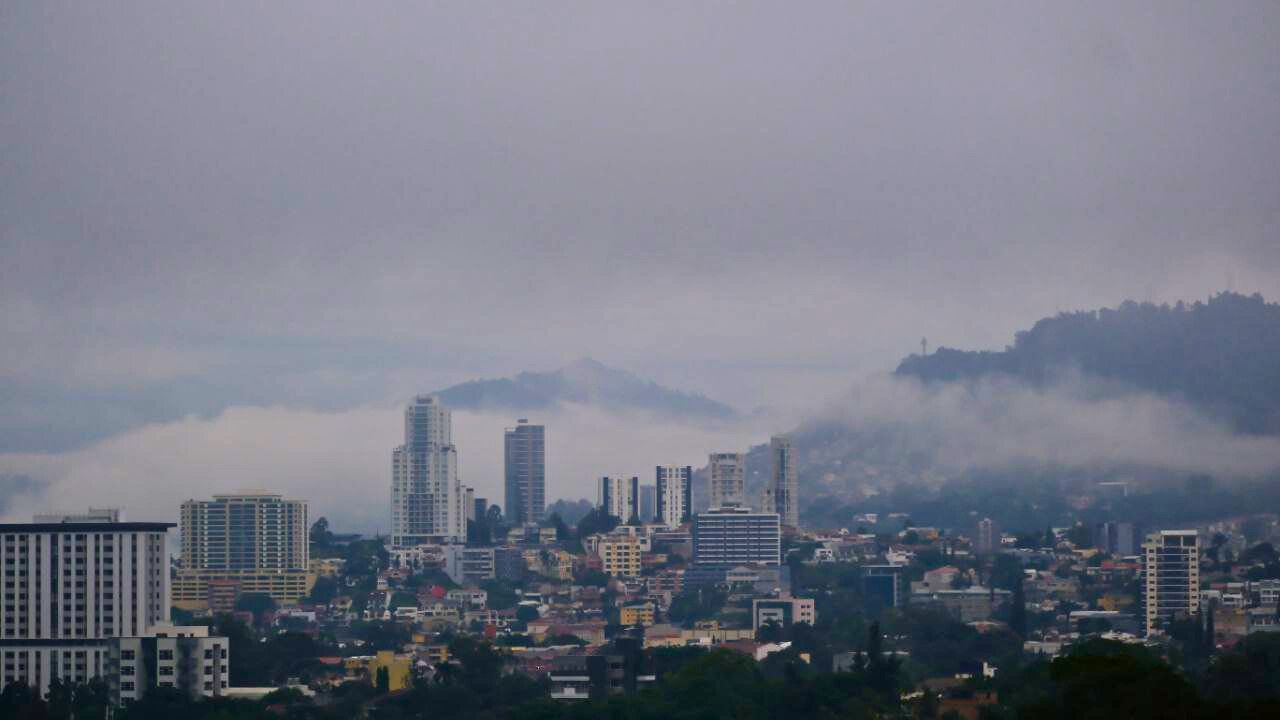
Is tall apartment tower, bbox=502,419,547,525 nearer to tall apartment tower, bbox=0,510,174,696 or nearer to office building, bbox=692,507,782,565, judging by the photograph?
office building, bbox=692,507,782,565

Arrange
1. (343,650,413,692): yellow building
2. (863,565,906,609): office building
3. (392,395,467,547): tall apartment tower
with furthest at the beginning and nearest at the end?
1. (392,395,467,547): tall apartment tower
2. (863,565,906,609): office building
3. (343,650,413,692): yellow building

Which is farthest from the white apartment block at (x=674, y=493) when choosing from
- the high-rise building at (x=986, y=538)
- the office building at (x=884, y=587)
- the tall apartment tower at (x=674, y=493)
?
the office building at (x=884, y=587)

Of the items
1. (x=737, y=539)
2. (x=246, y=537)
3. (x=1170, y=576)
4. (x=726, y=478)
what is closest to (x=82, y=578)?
(x=1170, y=576)

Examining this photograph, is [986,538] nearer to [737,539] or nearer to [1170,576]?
[737,539]

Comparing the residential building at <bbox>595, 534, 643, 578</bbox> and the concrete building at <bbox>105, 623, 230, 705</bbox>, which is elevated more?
the residential building at <bbox>595, 534, 643, 578</bbox>

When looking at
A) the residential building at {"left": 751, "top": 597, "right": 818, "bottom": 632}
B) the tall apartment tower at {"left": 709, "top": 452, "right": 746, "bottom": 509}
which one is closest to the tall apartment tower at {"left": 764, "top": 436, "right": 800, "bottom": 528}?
the tall apartment tower at {"left": 709, "top": 452, "right": 746, "bottom": 509}

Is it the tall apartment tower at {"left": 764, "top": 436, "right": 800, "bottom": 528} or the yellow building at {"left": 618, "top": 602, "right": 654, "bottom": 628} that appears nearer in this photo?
the yellow building at {"left": 618, "top": 602, "right": 654, "bottom": 628}

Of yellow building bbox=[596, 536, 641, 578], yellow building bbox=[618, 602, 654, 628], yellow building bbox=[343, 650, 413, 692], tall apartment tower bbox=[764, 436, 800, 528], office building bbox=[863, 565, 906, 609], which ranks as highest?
tall apartment tower bbox=[764, 436, 800, 528]

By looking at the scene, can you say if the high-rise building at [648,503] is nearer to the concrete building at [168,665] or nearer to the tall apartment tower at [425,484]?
the tall apartment tower at [425,484]

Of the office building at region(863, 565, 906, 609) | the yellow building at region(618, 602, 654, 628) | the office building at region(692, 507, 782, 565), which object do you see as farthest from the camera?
the office building at region(692, 507, 782, 565)
